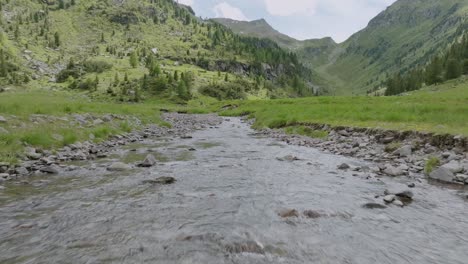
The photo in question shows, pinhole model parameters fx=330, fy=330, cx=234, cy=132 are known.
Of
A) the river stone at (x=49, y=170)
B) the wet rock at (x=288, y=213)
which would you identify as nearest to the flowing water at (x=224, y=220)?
the wet rock at (x=288, y=213)

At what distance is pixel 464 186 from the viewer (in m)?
12.3

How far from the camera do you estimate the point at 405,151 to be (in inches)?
704

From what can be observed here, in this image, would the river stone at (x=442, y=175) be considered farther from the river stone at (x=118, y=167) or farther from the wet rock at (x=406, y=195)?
the river stone at (x=118, y=167)

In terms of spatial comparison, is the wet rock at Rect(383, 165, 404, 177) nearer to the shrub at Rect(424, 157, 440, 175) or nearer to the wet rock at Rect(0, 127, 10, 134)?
the shrub at Rect(424, 157, 440, 175)

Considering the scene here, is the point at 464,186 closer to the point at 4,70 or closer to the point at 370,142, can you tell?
the point at 370,142

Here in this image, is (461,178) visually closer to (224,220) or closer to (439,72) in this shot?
(224,220)

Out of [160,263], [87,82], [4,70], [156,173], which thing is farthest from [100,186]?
[4,70]

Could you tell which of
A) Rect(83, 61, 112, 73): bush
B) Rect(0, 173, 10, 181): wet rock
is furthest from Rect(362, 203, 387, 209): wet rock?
Rect(83, 61, 112, 73): bush

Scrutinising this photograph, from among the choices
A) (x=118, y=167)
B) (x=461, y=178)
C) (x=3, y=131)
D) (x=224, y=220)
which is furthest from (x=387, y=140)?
(x=3, y=131)

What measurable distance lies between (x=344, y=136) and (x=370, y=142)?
3707mm

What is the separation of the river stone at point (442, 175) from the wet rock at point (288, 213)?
7.40 m

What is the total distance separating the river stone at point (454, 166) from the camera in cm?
1350

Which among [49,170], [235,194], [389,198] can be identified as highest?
[389,198]

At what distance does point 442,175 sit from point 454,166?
868 millimetres
